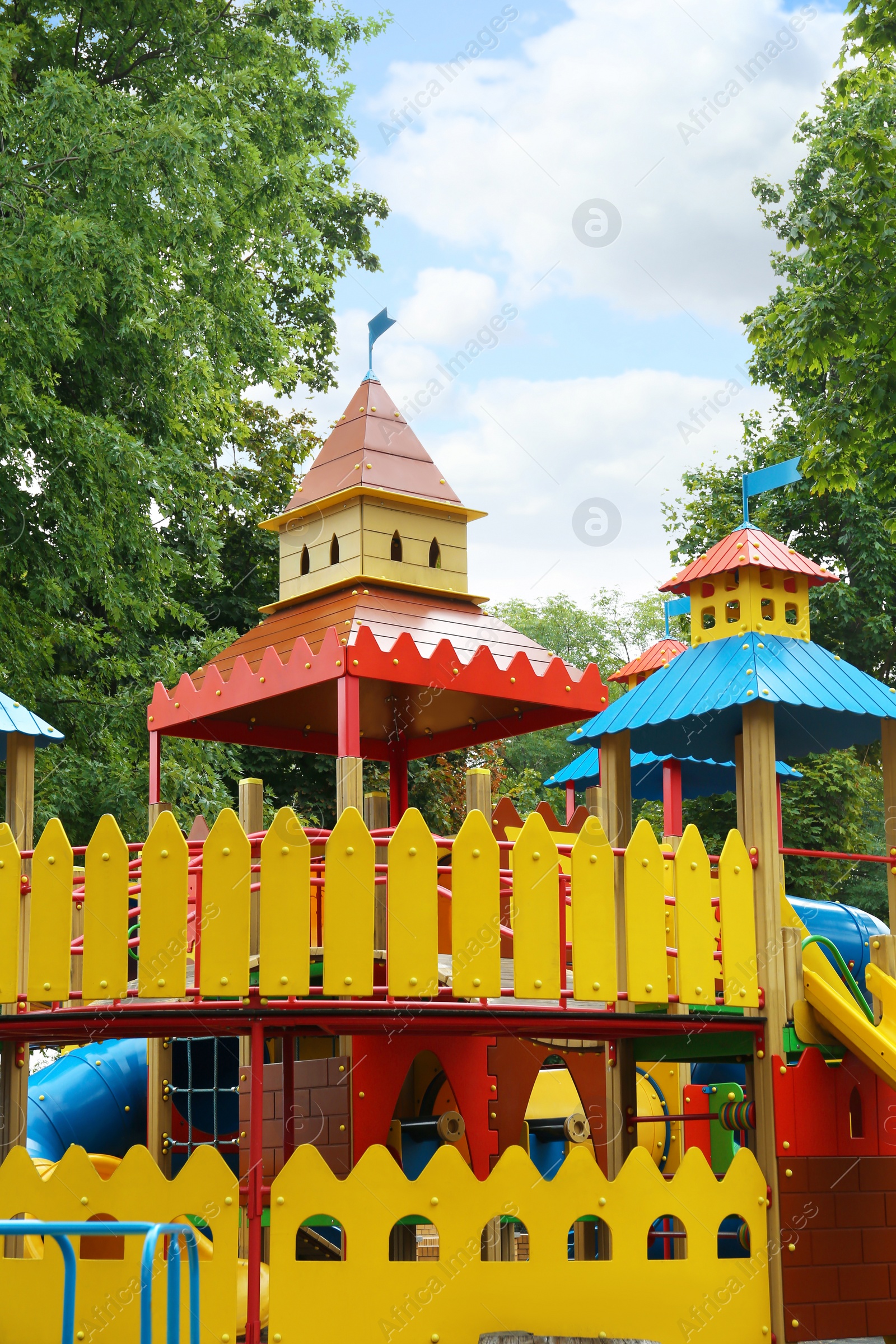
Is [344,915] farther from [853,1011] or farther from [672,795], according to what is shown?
[672,795]

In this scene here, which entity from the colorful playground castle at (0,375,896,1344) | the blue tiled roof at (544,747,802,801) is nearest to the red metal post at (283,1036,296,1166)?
the colorful playground castle at (0,375,896,1344)

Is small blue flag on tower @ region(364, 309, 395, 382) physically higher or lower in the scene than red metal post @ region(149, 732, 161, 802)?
higher

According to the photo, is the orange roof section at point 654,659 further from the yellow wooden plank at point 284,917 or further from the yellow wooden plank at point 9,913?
the yellow wooden plank at point 9,913

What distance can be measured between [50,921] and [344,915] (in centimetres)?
175

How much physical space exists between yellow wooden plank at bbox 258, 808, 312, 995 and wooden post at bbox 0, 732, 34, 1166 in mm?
1586

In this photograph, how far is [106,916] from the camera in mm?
8156

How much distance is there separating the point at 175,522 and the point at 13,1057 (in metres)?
13.0

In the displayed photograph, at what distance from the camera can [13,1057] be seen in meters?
9.83

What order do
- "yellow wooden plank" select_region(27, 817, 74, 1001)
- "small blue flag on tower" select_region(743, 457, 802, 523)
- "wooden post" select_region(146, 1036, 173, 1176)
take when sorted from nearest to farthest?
1. "yellow wooden plank" select_region(27, 817, 74, 1001)
2. "small blue flag on tower" select_region(743, 457, 802, 523)
3. "wooden post" select_region(146, 1036, 173, 1176)

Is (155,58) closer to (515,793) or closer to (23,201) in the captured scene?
(23,201)

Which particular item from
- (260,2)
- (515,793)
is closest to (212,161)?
(260,2)

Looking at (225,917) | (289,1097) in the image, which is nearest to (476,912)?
(225,917)

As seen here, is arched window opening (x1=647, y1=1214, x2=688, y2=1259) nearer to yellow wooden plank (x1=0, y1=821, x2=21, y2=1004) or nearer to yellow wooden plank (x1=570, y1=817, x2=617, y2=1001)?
yellow wooden plank (x1=570, y1=817, x2=617, y2=1001)

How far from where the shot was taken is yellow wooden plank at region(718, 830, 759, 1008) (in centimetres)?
893
